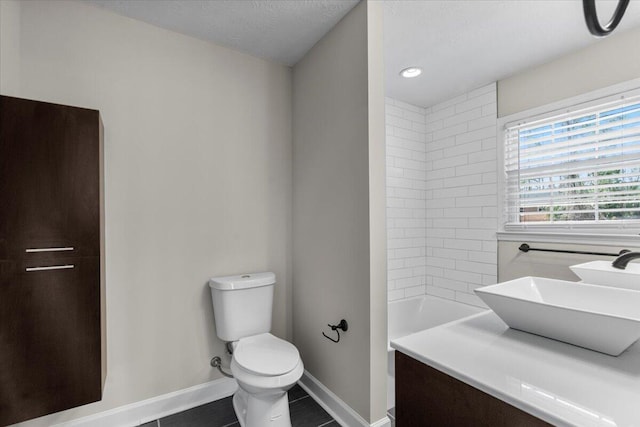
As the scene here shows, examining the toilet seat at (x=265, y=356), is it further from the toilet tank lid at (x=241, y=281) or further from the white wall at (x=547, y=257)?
the white wall at (x=547, y=257)

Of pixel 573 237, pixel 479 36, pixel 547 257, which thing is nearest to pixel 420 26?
pixel 479 36

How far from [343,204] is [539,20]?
5.44ft

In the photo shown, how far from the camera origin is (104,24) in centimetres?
191

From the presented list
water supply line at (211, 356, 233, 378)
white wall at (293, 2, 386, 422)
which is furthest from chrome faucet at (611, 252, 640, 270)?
water supply line at (211, 356, 233, 378)

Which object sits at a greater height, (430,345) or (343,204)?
(343,204)

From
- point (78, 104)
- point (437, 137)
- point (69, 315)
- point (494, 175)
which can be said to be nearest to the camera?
point (69, 315)

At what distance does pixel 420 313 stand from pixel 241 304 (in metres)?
1.96

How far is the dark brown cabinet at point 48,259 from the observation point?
140cm

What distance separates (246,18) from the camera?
1.97 metres

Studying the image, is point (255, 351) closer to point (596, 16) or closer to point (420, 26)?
point (596, 16)

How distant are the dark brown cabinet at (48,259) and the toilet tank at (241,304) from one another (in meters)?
0.67

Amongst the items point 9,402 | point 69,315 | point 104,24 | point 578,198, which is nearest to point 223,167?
point 104,24

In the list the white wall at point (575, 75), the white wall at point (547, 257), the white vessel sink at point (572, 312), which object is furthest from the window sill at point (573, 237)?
the white vessel sink at point (572, 312)

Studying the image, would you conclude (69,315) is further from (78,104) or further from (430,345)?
(430,345)
